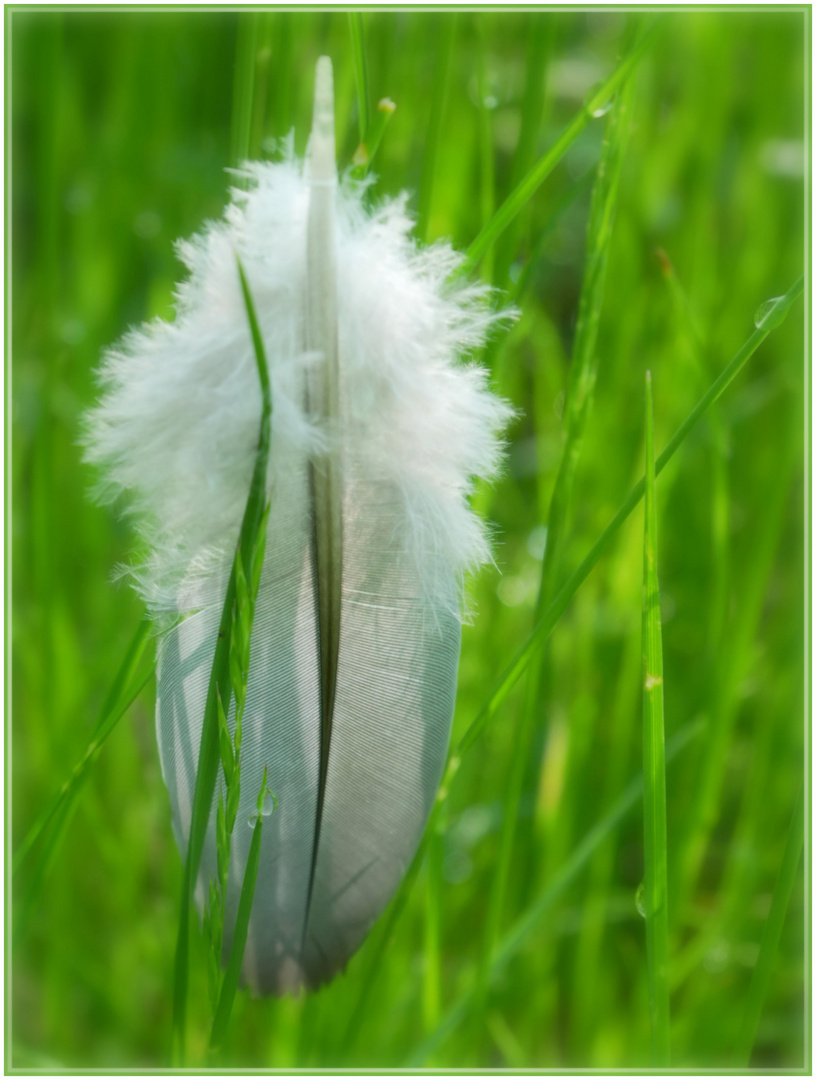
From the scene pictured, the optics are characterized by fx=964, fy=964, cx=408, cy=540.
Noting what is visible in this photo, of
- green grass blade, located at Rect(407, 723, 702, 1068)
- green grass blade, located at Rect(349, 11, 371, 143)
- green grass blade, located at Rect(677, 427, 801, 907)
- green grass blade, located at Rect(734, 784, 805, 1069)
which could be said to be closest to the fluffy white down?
green grass blade, located at Rect(349, 11, 371, 143)

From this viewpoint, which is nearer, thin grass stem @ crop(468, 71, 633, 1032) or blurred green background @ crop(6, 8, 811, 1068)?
thin grass stem @ crop(468, 71, 633, 1032)

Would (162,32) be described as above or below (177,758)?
above

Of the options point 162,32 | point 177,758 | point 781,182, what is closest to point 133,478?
point 177,758

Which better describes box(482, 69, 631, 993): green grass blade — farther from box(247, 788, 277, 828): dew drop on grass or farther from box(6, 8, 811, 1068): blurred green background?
box(247, 788, 277, 828): dew drop on grass

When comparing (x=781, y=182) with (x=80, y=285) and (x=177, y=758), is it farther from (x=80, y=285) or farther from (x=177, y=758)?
(x=177, y=758)

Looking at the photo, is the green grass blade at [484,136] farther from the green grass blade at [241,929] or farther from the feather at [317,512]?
the green grass blade at [241,929]

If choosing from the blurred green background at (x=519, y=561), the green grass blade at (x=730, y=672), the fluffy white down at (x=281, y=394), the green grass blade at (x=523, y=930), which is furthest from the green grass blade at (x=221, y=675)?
the green grass blade at (x=730, y=672)

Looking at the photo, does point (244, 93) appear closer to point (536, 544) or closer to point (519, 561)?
point (536, 544)
